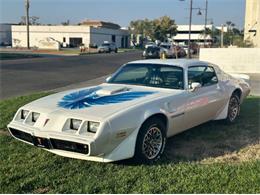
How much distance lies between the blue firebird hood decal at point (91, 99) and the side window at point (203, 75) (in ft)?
3.58

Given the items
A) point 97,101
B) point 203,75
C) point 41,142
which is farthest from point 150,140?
point 203,75

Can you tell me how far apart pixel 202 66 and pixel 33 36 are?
72923 millimetres

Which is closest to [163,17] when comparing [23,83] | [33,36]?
[33,36]

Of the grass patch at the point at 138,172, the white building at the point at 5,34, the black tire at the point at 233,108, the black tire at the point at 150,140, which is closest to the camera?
the grass patch at the point at 138,172

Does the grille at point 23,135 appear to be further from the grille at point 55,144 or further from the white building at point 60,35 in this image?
the white building at point 60,35

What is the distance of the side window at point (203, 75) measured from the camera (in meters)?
5.84

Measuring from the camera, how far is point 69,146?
13.5ft

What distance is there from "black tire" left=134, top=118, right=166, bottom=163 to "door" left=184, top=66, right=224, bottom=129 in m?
0.71

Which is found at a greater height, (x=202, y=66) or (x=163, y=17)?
(x=163, y=17)

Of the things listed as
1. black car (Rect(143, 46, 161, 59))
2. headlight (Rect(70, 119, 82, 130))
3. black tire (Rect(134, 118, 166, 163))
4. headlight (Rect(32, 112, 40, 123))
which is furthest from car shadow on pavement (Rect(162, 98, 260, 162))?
black car (Rect(143, 46, 161, 59))

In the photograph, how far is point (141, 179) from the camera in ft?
13.1

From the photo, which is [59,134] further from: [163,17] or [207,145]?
[163,17]

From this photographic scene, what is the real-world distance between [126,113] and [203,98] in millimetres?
2018

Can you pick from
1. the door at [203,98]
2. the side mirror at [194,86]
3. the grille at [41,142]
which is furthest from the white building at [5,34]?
the grille at [41,142]
